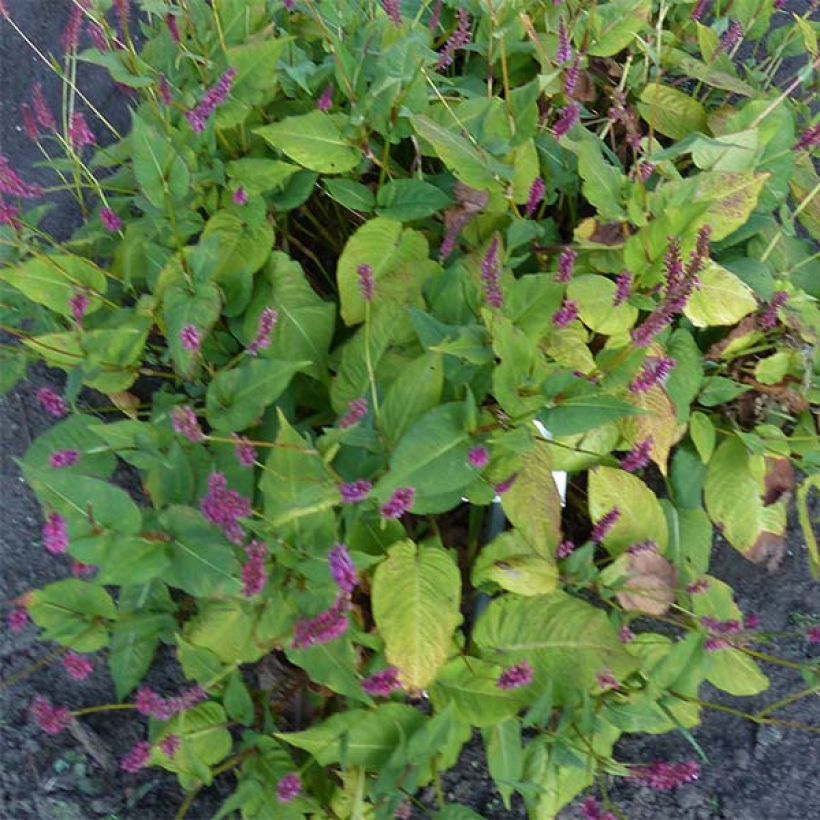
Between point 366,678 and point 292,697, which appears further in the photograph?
point 292,697

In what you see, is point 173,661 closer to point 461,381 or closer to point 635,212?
point 461,381

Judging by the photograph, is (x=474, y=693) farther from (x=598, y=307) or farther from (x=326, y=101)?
(x=326, y=101)

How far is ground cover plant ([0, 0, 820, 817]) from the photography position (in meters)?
1.12

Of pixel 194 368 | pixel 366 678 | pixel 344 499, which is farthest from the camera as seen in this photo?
pixel 194 368

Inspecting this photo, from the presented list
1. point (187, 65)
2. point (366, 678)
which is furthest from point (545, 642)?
point (187, 65)

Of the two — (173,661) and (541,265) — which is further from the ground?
(541,265)

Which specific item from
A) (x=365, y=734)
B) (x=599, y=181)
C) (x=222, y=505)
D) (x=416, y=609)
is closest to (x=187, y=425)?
(x=222, y=505)

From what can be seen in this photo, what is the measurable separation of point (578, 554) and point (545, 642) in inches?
5.1

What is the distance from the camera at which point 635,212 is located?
4.34 ft

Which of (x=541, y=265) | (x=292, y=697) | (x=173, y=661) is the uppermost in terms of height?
(x=541, y=265)

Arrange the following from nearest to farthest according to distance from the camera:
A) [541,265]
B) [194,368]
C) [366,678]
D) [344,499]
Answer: [344,499]
[366,678]
[194,368]
[541,265]

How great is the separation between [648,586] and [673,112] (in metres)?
0.84

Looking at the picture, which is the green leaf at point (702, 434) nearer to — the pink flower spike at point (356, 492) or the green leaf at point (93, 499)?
the pink flower spike at point (356, 492)

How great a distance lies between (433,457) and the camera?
1.09m
